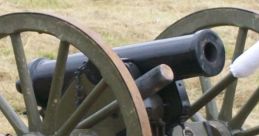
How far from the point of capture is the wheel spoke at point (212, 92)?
16.1ft

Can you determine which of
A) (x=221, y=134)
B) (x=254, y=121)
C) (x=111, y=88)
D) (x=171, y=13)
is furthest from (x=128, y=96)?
(x=171, y=13)

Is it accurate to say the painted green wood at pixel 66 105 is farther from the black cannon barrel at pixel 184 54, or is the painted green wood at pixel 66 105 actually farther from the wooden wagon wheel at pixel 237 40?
the wooden wagon wheel at pixel 237 40

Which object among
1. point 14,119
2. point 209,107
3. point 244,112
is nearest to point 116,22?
point 209,107

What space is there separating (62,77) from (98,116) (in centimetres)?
29

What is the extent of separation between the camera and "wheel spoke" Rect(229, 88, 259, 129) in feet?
16.9

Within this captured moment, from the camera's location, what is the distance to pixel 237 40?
17.3ft

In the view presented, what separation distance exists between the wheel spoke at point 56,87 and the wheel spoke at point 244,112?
115 cm

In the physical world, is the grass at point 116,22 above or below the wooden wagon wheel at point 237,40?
below

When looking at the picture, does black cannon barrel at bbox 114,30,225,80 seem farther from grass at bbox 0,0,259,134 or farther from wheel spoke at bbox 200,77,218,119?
grass at bbox 0,0,259,134

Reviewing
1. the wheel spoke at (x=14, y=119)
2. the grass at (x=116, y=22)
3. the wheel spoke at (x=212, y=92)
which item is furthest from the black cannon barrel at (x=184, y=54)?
the grass at (x=116, y=22)

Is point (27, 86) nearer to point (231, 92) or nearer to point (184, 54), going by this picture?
point (184, 54)

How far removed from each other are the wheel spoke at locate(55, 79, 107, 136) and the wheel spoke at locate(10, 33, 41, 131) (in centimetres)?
21

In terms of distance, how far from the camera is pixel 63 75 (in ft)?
15.2

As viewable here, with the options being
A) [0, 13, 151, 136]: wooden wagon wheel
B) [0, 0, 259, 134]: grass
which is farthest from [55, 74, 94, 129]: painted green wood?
[0, 0, 259, 134]: grass
